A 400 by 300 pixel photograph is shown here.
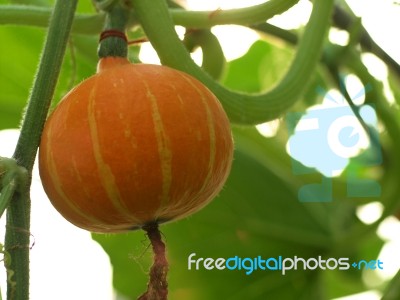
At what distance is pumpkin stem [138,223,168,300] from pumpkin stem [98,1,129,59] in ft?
0.87

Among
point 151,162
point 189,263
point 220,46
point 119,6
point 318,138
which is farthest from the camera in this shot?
point 189,263

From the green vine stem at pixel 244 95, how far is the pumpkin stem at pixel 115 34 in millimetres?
26

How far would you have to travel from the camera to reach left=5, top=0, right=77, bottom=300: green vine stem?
2.84 feet

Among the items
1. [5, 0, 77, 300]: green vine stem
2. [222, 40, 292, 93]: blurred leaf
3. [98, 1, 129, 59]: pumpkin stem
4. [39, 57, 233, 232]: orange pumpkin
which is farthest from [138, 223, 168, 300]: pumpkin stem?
[222, 40, 292, 93]: blurred leaf

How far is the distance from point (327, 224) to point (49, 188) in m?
1.27

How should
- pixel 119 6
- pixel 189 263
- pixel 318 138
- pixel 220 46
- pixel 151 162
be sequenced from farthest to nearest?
pixel 189 263 → pixel 318 138 → pixel 220 46 → pixel 119 6 → pixel 151 162

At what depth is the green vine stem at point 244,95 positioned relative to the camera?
1.12 meters

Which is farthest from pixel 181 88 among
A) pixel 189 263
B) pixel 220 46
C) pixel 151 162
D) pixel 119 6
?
pixel 189 263

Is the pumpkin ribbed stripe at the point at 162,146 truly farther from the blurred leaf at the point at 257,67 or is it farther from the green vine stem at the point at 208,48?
the blurred leaf at the point at 257,67

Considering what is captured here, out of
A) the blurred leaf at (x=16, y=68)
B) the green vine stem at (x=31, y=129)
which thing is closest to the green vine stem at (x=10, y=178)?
the green vine stem at (x=31, y=129)

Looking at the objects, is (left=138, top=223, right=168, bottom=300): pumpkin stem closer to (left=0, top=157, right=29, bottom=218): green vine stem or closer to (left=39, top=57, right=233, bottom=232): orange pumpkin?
(left=39, top=57, right=233, bottom=232): orange pumpkin

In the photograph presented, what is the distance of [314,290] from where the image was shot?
2055 millimetres

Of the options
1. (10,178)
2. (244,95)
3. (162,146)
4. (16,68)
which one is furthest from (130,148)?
(16,68)

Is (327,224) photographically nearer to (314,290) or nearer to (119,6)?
(314,290)
